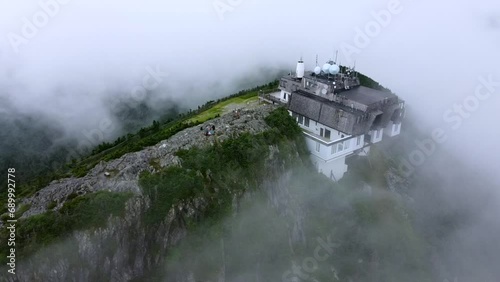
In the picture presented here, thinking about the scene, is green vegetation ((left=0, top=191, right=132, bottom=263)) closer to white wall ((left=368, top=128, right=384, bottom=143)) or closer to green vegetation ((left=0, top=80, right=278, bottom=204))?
green vegetation ((left=0, top=80, right=278, bottom=204))

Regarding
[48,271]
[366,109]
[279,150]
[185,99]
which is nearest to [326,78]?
[366,109]

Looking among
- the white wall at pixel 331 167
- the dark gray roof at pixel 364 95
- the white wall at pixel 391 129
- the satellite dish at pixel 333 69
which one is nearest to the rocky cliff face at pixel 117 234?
the white wall at pixel 331 167

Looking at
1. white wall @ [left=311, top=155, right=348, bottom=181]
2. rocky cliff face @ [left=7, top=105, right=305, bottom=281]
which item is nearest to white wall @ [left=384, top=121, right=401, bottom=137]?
white wall @ [left=311, top=155, right=348, bottom=181]

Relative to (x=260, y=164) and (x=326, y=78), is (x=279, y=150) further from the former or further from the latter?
(x=326, y=78)

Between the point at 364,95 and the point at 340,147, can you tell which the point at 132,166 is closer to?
the point at 340,147

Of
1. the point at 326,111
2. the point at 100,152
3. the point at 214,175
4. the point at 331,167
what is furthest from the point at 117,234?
the point at 326,111

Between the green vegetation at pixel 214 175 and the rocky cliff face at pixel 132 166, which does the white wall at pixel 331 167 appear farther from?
the rocky cliff face at pixel 132 166

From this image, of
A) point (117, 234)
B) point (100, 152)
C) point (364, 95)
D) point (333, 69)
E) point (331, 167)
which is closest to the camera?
point (117, 234)
